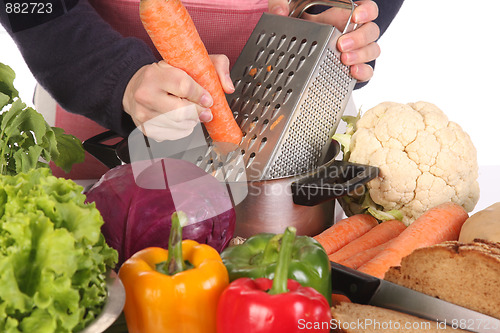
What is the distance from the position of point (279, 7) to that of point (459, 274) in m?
0.79

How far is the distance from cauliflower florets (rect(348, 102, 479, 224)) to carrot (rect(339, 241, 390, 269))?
173mm

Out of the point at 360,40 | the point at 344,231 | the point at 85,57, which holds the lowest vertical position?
the point at 344,231

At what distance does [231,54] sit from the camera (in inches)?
64.3

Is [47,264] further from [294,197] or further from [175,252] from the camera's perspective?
[294,197]

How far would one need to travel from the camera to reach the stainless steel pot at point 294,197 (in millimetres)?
1000

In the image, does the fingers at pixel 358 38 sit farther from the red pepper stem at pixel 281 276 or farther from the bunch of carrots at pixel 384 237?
the red pepper stem at pixel 281 276

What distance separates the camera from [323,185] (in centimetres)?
101

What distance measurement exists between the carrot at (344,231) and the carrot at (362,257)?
1.9 inches

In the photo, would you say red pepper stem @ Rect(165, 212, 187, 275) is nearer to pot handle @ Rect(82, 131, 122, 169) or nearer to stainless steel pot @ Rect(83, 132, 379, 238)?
stainless steel pot @ Rect(83, 132, 379, 238)

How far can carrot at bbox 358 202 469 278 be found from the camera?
995mm

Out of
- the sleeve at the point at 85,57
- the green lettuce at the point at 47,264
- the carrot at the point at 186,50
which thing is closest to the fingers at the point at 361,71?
the carrot at the point at 186,50

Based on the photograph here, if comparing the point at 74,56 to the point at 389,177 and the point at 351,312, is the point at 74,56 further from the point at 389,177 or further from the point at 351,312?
the point at 351,312

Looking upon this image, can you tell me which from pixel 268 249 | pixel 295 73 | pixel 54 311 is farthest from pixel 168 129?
pixel 54 311

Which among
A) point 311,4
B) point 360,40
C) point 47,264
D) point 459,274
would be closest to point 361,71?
point 360,40
